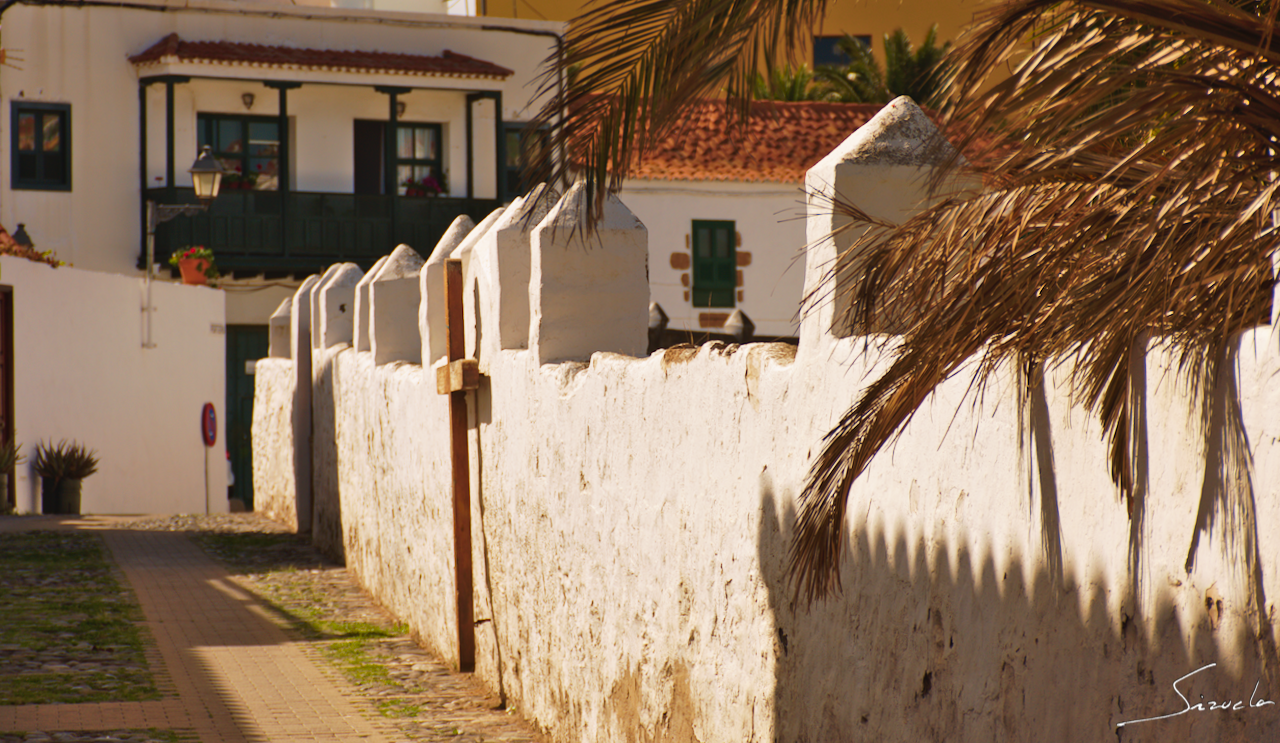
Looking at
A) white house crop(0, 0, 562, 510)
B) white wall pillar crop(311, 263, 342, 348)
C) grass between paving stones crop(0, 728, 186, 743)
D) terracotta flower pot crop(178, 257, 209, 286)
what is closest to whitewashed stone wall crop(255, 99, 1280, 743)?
grass between paving stones crop(0, 728, 186, 743)

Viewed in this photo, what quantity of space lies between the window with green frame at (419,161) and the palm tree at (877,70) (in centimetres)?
965

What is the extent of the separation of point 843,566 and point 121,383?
49.5 ft

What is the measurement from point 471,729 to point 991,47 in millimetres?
4695

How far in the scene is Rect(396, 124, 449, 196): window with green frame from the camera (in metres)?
23.6

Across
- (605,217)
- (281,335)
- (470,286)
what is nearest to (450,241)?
(470,286)

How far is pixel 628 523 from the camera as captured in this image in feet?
16.2

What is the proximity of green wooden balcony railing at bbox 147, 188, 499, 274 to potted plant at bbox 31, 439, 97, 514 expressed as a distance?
23.7ft

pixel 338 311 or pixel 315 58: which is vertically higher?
pixel 315 58

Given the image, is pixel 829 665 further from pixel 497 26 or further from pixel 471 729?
pixel 497 26

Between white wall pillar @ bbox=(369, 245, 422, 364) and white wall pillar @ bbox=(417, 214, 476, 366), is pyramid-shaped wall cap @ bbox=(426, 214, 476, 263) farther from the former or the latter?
white wall pillar @ bbox=(369, 245, 422, 364)

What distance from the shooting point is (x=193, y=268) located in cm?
2044

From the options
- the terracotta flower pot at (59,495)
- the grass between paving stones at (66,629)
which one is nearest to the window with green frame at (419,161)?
the terracotta flower pot at (59,495)

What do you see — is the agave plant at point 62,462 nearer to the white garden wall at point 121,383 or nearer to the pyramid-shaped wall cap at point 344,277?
the white garden wall at point 121,383

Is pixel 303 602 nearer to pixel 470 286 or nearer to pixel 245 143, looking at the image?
pixel 470 286
